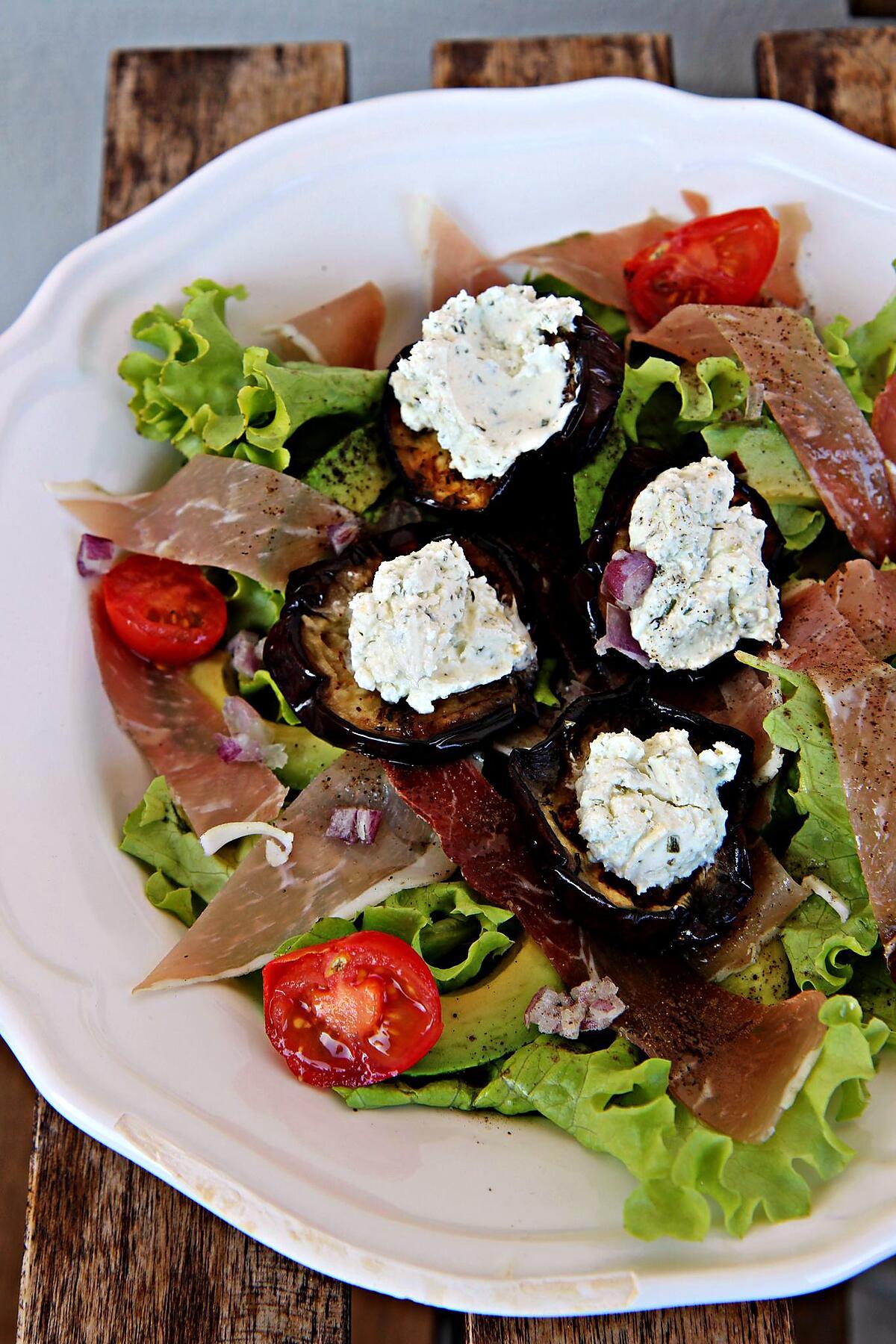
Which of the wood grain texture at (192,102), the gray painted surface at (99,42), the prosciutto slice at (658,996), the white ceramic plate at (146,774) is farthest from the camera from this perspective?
the gray painted surface at (99,42)

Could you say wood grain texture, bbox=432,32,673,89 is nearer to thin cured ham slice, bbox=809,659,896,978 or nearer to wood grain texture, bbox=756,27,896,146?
wood grain texture, bbox=756,27,896,146

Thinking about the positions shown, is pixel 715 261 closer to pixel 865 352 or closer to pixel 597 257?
pixel 597 257

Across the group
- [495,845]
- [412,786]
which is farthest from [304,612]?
[495,845]

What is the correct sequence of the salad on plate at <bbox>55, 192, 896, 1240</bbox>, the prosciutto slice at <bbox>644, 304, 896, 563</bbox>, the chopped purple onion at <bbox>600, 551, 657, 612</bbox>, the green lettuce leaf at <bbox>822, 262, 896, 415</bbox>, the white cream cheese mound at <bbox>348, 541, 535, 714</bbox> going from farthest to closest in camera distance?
the green lettuce leaf at <bbox>822, 262, 896, 415</bbox> < the prosciutto slice at <bbox>644, 304, 896, 563</bbox> < the chopped purple onion at <bbox>600, 551, 657, 612</bbox> < the white cream cheese mound at <bbox>348, 541, 535, 714</bbox> < the salad on plate at <bbox>55, 192, 896, 1240</bbox>

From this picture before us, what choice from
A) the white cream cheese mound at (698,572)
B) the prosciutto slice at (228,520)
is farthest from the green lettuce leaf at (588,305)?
the prosciutto slice at (228,520)

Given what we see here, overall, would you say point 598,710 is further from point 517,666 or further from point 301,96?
point 301,96

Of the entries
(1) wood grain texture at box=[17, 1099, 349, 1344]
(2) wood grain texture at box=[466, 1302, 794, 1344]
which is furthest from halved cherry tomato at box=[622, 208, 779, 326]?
(1) wood grain texture at box=[17, 1099, 349, 1344]

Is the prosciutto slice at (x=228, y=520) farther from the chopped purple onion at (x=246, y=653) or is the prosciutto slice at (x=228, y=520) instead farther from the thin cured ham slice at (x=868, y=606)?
the thin cured ham slice at (x=868, y=606)
